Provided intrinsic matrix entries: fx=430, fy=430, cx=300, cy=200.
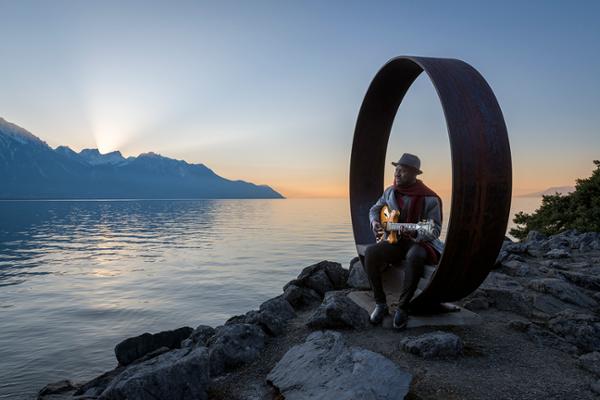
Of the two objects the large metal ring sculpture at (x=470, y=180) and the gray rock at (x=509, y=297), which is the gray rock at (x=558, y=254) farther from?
the large metal ring sculpture at (x=470, y=180)

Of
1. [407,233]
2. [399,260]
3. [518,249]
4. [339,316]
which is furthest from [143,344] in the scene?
[518,249]

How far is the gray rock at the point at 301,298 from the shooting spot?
8.39m

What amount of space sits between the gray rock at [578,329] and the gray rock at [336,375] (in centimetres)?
282

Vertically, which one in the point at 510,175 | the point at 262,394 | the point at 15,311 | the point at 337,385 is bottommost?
the point at 15,311

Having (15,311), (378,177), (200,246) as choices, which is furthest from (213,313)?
(200,246)

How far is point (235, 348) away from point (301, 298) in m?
3.10

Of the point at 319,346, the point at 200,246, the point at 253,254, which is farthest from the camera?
the point at 200,246

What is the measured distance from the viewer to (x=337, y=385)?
13.2 feet

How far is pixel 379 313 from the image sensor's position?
6.20 meters

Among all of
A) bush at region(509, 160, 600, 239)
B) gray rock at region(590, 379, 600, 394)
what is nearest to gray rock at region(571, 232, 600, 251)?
bush at region(509, 160, 600, 239)

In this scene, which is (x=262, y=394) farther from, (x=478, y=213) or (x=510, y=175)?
(x=510, y=175)

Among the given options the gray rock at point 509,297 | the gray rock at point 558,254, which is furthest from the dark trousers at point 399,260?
the gray rock at point 558,254

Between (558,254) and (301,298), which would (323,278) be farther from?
(558,254)

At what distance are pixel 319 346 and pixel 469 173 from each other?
109 inches
